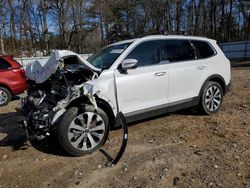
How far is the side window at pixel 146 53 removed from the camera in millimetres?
4742

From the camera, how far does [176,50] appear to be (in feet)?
17.3

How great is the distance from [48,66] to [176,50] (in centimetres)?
250

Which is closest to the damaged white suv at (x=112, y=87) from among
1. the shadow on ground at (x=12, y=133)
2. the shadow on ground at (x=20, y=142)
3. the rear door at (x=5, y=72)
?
the shadow on ground at (x=20, y=142)

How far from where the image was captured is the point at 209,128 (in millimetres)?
5008

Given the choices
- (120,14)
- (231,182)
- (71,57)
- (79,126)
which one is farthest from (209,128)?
(120,14)

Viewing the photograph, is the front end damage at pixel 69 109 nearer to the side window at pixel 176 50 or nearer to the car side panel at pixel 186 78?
the car side panel at pixel 186 78

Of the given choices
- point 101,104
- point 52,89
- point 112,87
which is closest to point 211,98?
point 112,87

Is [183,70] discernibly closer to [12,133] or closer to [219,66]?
[219,66]

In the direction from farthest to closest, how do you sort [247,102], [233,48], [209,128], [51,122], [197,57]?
[233,48] < [247,102] < [197,57] < [209,128] < [51,122]

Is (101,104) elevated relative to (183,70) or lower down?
lower down

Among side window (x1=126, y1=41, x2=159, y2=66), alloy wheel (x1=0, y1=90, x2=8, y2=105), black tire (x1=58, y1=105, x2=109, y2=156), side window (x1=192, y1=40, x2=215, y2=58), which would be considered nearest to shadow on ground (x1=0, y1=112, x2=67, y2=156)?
black tire (x1=58, y1=105, x2=109, y2=156)

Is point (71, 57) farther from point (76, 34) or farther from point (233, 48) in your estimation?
point (76, 34)

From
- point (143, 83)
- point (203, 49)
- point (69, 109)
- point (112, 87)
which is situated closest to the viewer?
point (69, 109)

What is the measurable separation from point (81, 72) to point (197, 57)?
2.52 metres
